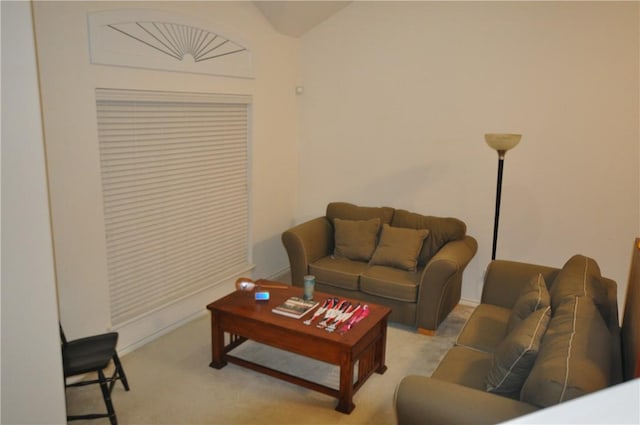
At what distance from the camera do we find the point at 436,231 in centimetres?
445

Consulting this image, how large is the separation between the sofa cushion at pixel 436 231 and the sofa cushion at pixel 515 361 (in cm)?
197

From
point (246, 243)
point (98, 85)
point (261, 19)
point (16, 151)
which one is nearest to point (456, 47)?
point (261, 19)

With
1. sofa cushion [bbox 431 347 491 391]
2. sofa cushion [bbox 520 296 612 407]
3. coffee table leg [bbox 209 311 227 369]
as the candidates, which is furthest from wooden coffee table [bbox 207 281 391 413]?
sofa cushion [bbox 520 296 612 407]

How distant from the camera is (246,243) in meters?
4.86

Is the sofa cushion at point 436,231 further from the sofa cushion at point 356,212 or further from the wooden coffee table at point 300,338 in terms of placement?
the wooden coffee table at point 300,338

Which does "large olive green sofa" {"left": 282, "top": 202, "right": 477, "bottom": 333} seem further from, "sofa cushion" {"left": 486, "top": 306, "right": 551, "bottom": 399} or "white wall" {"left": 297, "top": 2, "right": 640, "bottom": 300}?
"sofa cushion" {"left": 486, "top": 306, "right": 551, "bottom": 399}

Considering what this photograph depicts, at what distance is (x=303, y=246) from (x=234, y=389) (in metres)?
1.51

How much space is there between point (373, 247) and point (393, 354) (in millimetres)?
1090

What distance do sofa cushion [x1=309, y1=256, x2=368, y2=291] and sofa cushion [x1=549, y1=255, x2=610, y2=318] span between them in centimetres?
167

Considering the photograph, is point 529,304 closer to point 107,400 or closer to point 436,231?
point 436,231

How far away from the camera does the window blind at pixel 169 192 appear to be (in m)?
3.50

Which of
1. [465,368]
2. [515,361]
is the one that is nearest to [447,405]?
[515,361]

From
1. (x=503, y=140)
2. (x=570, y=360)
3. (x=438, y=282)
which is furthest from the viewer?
(x=438, y=282)

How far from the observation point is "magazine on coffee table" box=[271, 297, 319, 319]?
3.30 meters
